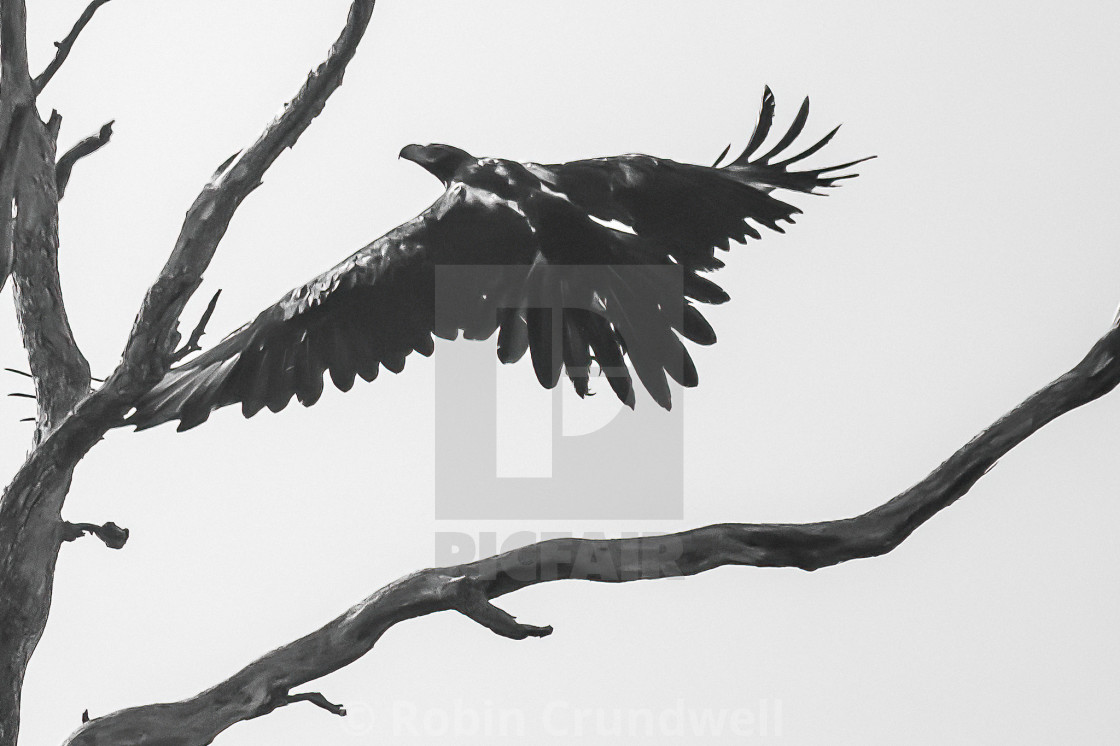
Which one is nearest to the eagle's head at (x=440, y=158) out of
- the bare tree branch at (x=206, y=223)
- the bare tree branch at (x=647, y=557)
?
the bare tree branch at (x=206, y=223)

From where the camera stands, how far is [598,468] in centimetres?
129

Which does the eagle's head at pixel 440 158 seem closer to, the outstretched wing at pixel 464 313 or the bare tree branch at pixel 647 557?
the outstretched wing at pixel 464 313

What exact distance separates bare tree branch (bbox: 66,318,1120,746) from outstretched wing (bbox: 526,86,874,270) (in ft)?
0.98

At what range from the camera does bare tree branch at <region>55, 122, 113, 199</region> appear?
134 cm

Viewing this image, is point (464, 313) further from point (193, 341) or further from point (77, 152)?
point (77, 152)

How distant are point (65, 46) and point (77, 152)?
0.12 metres

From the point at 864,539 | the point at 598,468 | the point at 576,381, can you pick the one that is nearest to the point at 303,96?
the point at 576,381

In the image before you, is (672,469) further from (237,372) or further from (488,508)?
(237,372)

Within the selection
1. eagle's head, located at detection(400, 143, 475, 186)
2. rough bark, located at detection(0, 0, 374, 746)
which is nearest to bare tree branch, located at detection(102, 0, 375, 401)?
rough bark, located at detection(0, 0, 374, 746)

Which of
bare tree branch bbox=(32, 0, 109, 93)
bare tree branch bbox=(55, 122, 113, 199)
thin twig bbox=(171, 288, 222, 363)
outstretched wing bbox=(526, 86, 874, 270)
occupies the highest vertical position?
bare tree branch bbox=(32, 0, 109, 93)

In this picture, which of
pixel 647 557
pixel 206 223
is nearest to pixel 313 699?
pixel 647 557

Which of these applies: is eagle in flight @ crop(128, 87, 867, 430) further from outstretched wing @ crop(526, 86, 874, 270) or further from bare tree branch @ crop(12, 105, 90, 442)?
bare tree branch @ crop(12, 105, 90, 442)

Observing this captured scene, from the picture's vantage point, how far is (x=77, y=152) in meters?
1.35

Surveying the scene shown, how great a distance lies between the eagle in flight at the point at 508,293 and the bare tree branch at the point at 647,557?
0.18 metres
